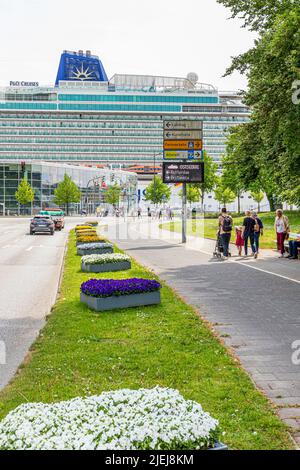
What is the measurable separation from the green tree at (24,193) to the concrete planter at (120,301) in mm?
91421

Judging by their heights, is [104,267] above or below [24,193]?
below

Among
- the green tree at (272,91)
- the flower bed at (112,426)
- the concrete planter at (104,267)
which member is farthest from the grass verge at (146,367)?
the green tree at (272,91)

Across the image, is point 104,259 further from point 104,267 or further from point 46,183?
point 46,183

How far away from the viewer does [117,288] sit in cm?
1185

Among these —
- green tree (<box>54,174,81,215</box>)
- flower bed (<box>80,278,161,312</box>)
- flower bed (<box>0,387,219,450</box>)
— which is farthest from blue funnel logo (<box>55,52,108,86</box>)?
flower bed (<box>0,387,219,450</box>)

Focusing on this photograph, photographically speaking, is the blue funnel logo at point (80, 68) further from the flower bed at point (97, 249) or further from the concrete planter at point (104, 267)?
the concrete planter at point (104, 267)

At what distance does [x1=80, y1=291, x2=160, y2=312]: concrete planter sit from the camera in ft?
38.3

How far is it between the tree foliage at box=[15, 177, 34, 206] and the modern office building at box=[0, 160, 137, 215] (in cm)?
362

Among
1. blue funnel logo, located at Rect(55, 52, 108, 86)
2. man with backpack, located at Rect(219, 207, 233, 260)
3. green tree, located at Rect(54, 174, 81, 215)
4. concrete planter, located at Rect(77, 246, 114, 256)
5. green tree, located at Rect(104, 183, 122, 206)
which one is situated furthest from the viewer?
blue funnel logo, located at Rect(55, 52, 108, 86)

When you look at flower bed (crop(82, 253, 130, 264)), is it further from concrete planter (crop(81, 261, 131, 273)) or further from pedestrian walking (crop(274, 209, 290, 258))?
pedestrian walking (crop(274, 209, 290, 258))

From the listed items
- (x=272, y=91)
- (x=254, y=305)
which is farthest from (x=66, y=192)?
(x=254, y=305)

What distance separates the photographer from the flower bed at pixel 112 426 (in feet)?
12.3

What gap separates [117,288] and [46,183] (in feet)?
332
